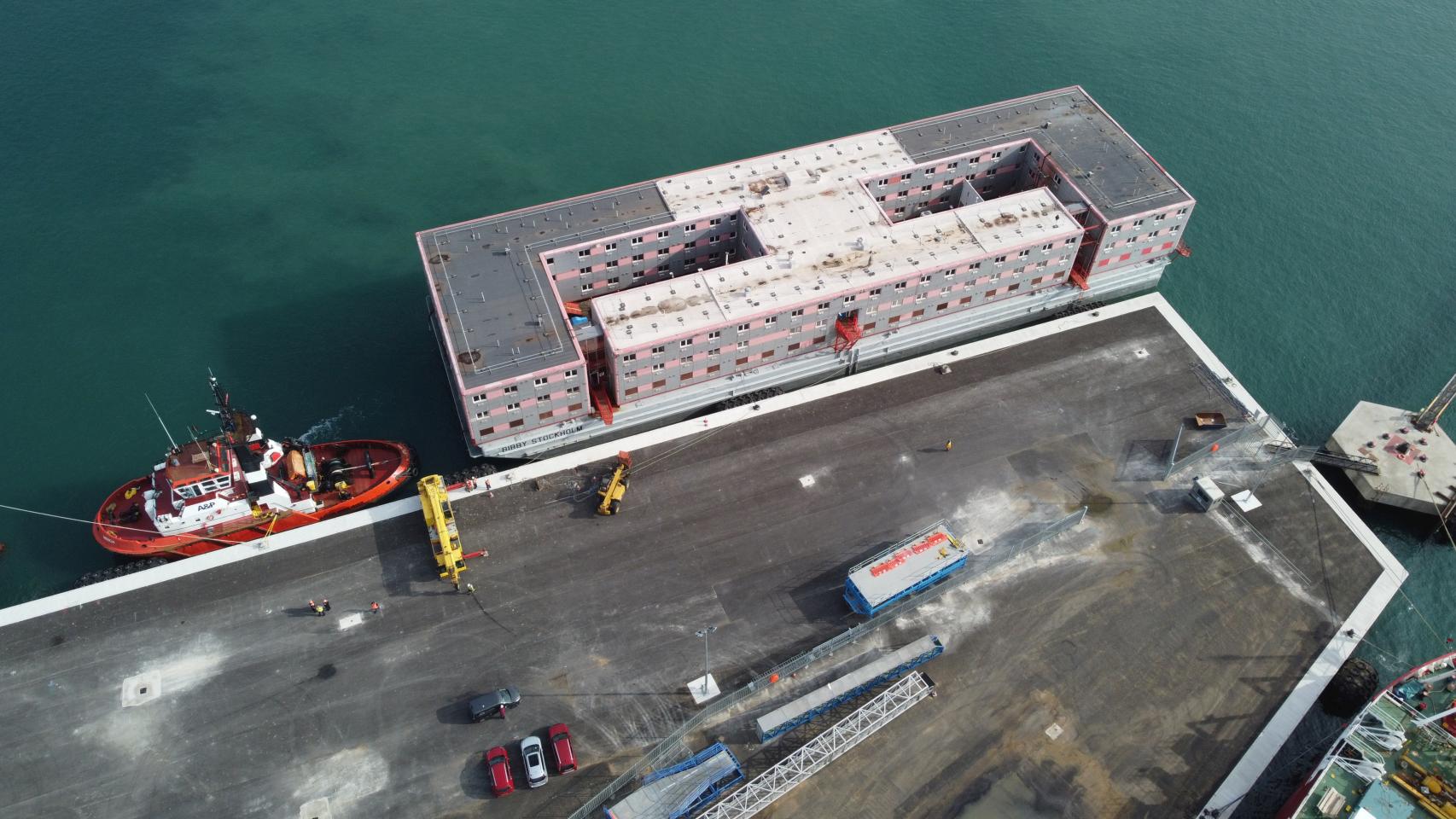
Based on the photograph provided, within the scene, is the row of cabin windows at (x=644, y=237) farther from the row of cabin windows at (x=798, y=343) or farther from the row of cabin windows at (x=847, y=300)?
the row of cabin windows at (x=798, y=343)

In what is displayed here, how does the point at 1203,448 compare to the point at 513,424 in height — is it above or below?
above

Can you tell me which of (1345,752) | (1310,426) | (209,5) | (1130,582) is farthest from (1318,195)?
(209,5)

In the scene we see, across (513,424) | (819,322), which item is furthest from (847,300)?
(513,424)

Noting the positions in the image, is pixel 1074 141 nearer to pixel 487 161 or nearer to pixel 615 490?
pixel 615 490

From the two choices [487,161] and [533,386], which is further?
[487,161]

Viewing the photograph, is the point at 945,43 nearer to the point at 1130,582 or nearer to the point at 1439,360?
the point at 1439,360

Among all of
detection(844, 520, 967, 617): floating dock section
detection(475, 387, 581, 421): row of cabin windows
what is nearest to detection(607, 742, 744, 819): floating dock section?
detection(844, 520, 967, 617): floating dock section
